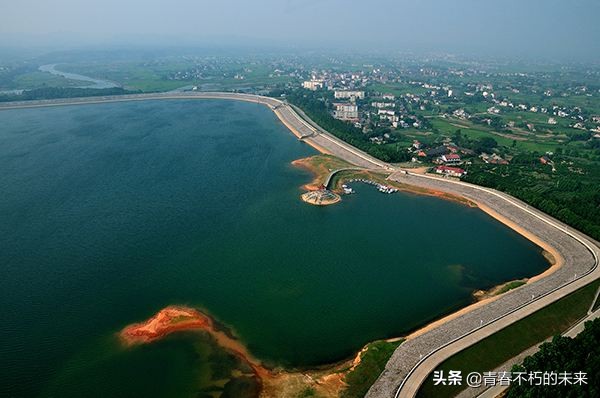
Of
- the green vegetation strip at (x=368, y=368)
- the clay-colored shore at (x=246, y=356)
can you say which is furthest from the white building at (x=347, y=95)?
the green vegetation strip at (x=368, y=368)

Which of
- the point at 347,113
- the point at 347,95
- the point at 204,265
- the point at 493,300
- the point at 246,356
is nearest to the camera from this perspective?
the point at 246,356

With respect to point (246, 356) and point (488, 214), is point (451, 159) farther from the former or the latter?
point (246, 356)

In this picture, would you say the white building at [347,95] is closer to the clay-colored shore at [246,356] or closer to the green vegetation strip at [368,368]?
the clay-colored shore at [246,356]

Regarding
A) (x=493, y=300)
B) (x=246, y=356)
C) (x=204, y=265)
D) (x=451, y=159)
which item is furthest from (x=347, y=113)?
(x=246, y=356)

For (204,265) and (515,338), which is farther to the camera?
(204,265)

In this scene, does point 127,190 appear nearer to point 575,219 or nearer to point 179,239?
point 179,239

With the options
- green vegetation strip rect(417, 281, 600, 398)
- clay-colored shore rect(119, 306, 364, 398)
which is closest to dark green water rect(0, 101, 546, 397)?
clay-colored shore rect(119, 306, 364, 398)

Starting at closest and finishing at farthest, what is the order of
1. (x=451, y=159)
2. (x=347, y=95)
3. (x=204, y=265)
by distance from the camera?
(x=204, y=265), (x=451, y=159), (x=347, y=95)

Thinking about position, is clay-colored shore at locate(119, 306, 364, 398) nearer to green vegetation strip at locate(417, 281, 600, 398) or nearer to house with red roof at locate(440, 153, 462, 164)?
green vegetation strip at locate(417, 281, 600, 398)
